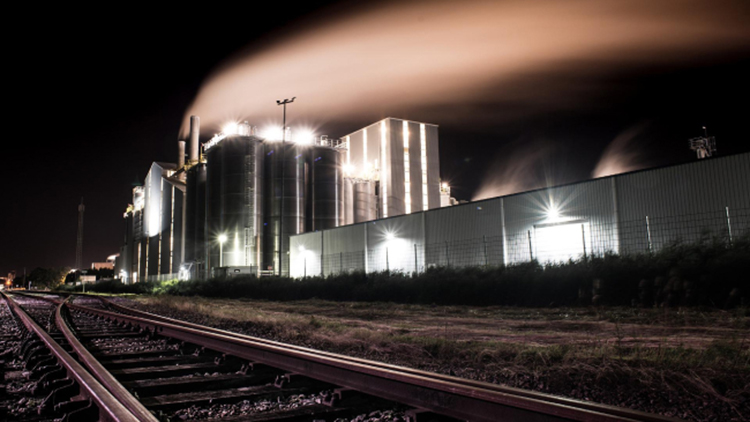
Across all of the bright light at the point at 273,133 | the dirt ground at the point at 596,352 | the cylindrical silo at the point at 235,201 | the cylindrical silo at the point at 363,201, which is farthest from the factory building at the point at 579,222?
the cylindrical silo at the point at 363,201

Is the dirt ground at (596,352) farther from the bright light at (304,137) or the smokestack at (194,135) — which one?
the smokestack at (194,135)

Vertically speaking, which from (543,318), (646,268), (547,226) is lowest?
(543,318)

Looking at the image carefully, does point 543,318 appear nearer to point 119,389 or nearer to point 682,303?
point 682,303

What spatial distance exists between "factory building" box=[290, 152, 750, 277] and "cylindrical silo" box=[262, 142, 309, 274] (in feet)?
48.0

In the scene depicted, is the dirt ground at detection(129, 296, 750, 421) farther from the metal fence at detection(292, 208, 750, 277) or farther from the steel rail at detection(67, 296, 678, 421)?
the metal fence at detection(292, 208, 750, 277)

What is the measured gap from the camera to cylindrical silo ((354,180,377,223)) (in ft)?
194

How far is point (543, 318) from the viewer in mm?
13461

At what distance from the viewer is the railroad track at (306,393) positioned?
11.1ft

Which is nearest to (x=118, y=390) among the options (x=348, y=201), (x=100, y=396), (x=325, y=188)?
(x=100, y=396)

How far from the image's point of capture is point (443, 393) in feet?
12.4

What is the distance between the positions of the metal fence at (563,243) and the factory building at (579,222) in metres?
0.04

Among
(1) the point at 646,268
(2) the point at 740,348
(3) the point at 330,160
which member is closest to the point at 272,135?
(3) the point at 330,160

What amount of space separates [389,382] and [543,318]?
10.2 metres

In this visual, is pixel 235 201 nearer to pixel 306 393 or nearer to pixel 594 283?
pixel 594 283
